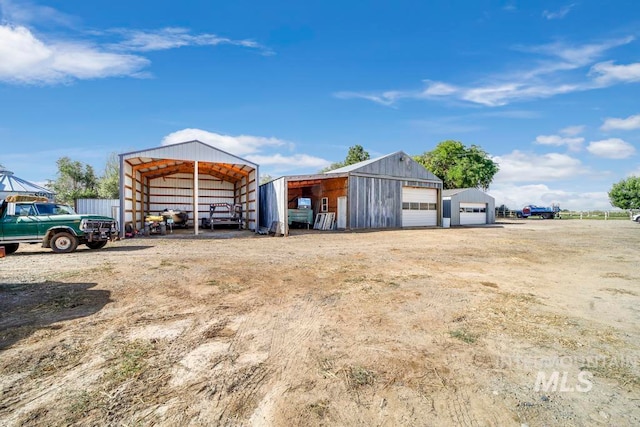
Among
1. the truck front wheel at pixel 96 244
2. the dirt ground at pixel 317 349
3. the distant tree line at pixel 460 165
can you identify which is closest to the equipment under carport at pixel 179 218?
the truck front wheel at pixel 96 244

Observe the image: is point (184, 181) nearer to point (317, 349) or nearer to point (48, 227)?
point (48, 227)

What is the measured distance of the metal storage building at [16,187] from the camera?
24.1m

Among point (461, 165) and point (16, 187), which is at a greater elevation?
point (461, 165)

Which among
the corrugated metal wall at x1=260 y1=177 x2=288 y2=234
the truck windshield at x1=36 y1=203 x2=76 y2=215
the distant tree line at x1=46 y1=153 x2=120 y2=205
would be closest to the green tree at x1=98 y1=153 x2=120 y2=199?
the distant tree line at x1=46 y1=153 x2=120 y2=205

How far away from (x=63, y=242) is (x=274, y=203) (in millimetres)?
10733

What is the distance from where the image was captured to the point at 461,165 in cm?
4550

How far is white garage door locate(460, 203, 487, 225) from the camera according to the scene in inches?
1177

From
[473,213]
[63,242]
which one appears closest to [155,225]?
[63,242]

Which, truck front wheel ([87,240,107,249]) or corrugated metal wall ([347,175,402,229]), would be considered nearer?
truck front wheel ([87,240,107,249])

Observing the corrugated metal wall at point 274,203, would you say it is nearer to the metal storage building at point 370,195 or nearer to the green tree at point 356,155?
the metal storage building at point 370,195

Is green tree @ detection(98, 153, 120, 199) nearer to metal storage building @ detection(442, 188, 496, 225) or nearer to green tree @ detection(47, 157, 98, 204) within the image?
green tree @ detection(47, 157, 98, 204)

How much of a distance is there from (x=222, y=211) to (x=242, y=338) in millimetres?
22027

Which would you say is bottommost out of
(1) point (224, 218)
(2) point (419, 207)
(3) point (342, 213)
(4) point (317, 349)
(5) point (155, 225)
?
(4) point (317, 349)

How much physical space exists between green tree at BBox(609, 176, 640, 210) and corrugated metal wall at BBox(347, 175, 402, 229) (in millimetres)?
62351
